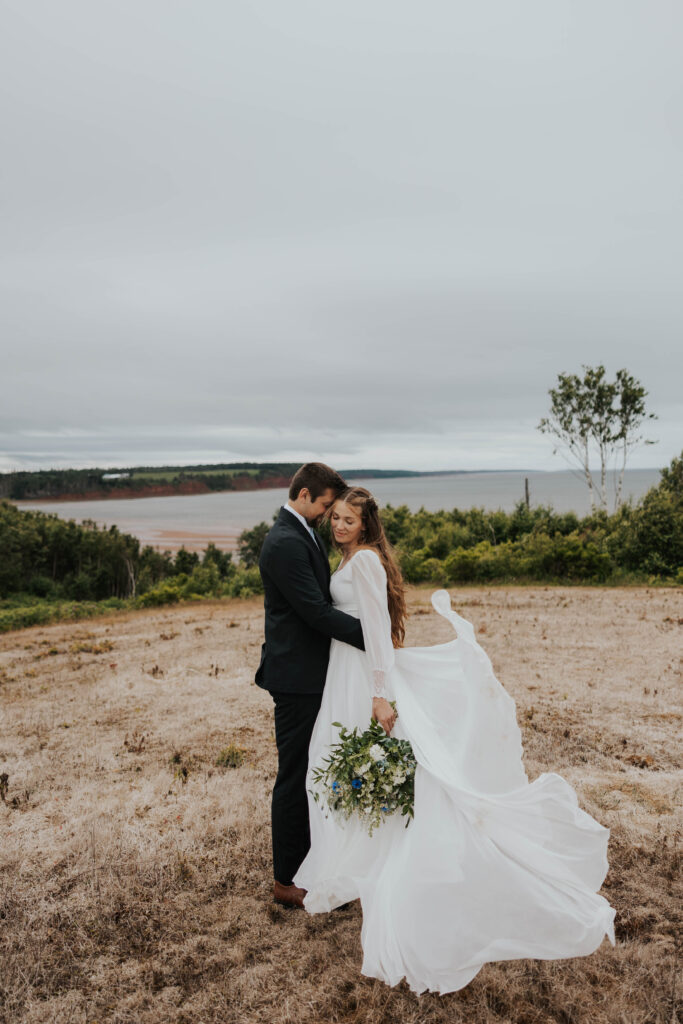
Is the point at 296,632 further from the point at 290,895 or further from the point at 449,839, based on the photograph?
the point at 290,895

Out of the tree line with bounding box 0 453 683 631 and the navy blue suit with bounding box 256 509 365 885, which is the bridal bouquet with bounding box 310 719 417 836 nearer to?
the navy blue suit with bounding box 256 509 365 885

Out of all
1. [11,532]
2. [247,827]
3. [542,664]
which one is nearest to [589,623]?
[542,664]

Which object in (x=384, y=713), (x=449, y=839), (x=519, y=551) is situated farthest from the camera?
(x=519, y=551)

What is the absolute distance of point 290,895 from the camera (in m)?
3.66

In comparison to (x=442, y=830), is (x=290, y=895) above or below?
below

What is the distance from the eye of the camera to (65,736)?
6898 mm

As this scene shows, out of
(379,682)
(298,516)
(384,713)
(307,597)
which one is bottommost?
(384,713)

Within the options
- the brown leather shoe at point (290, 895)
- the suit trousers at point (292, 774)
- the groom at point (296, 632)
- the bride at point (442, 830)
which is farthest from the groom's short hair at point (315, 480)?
the brown leather shoe at point (290, 895)

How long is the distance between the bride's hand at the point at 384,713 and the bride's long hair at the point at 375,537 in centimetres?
45

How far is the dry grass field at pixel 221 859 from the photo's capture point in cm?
296

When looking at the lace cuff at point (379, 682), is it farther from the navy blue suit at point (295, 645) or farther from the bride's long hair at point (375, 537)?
the bride's long hair at point (375, 537)

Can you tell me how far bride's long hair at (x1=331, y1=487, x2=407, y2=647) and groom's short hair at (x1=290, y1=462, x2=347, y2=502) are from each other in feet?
0.24

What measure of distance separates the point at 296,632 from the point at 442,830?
3.91ft

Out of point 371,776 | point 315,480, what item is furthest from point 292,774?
point 315,480
